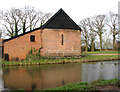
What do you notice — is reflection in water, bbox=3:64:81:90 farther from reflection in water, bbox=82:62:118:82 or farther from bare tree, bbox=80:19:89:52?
bare tree, bbox=80:19:89:52

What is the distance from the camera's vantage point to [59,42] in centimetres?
1991

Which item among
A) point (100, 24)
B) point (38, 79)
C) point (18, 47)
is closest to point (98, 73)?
point (38, 79)

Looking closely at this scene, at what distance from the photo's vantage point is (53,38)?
19641mm

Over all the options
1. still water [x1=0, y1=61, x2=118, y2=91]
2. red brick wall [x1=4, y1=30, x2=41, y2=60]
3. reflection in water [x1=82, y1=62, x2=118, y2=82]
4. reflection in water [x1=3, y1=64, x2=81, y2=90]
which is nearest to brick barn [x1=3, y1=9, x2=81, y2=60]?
red brick wall [x1=4, y1=30, x2=41, y2=60]

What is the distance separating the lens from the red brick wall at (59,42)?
63.0 feet

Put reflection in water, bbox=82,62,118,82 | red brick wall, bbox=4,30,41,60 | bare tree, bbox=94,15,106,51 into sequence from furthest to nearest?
bare tree, bbox=94,15,106,51 → red brick wall, bbox=4,30,41,60 → reflection in water, bbox=82,62,118,82

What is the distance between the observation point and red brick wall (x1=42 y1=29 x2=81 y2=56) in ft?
63.0

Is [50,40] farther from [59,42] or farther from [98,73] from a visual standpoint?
[98,73]

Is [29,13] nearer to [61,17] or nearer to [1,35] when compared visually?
[1,35]

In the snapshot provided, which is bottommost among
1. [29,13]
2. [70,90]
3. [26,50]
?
[70,90]

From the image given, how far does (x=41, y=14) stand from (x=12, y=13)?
28.5 feet

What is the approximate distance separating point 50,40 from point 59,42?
154 centimetres

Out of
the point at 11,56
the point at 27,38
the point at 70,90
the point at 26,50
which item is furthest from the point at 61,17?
the point at 70,90

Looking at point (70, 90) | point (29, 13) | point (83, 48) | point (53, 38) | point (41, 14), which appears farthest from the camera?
point (83, 48)
